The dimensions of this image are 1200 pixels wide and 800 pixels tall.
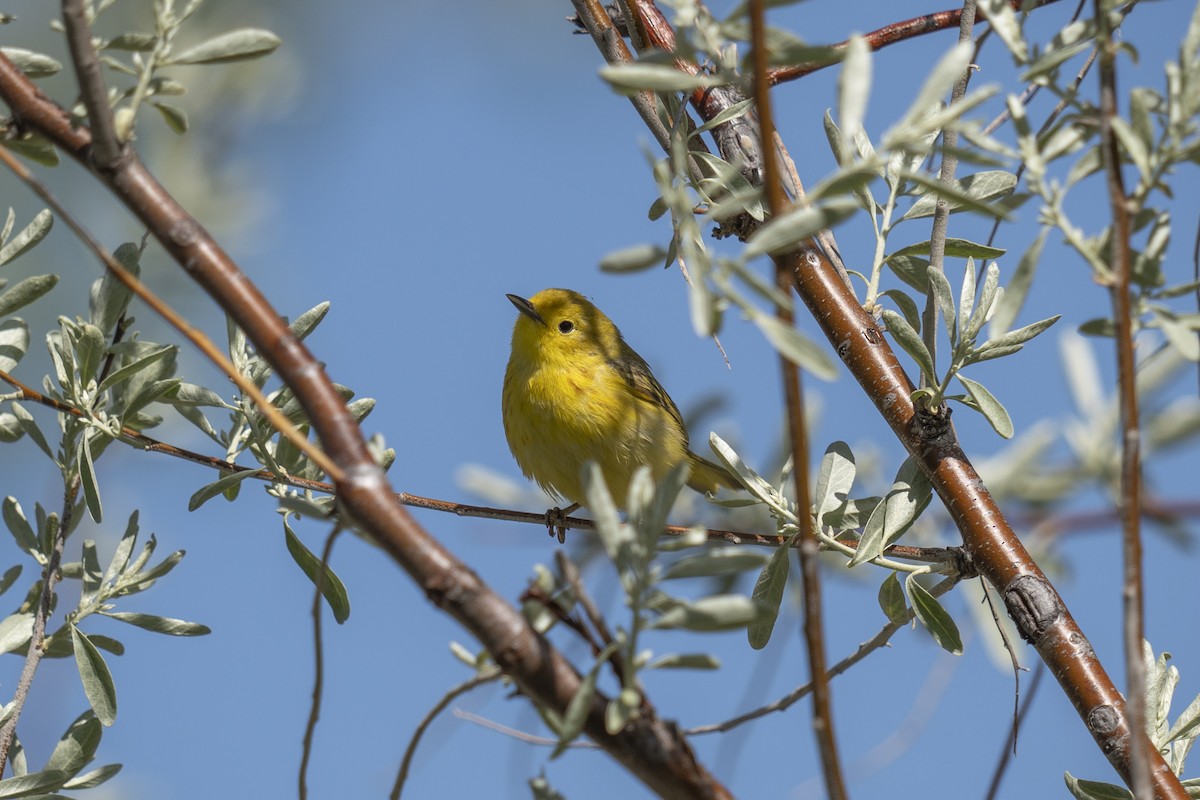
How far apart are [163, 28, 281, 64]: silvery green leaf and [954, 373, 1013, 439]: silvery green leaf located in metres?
1.38

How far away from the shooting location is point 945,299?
2.18 m

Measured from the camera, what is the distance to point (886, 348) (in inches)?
103

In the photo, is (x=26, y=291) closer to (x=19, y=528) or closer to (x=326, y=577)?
(x=19, y=528)

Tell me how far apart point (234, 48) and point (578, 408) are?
3476mm

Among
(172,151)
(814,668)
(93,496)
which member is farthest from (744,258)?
(172,151)

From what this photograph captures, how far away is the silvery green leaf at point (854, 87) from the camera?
137 centimetres

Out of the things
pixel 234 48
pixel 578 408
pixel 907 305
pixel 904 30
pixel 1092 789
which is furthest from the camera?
pixel 578 408

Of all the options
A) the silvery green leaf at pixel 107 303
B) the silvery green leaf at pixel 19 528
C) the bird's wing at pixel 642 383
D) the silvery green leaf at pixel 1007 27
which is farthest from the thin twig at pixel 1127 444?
the bird's wing at pixel 642 383

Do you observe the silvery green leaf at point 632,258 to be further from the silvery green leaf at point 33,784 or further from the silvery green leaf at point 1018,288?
the silvery green leaf at point 33,784

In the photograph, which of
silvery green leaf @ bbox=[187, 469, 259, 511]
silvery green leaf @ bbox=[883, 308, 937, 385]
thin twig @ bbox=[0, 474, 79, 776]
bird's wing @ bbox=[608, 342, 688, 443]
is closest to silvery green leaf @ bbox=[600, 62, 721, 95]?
silvery green leaf @ bbox=[883, 308, 937, 385]

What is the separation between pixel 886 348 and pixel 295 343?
5.03 feet

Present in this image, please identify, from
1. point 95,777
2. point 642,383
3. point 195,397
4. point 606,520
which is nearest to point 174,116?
point 195,397

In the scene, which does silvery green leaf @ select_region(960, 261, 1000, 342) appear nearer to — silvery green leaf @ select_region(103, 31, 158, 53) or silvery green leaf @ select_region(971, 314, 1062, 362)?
silvery green leaf @ select_region(971, 314, 1062, 362)

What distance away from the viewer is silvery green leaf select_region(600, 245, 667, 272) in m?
1.24
